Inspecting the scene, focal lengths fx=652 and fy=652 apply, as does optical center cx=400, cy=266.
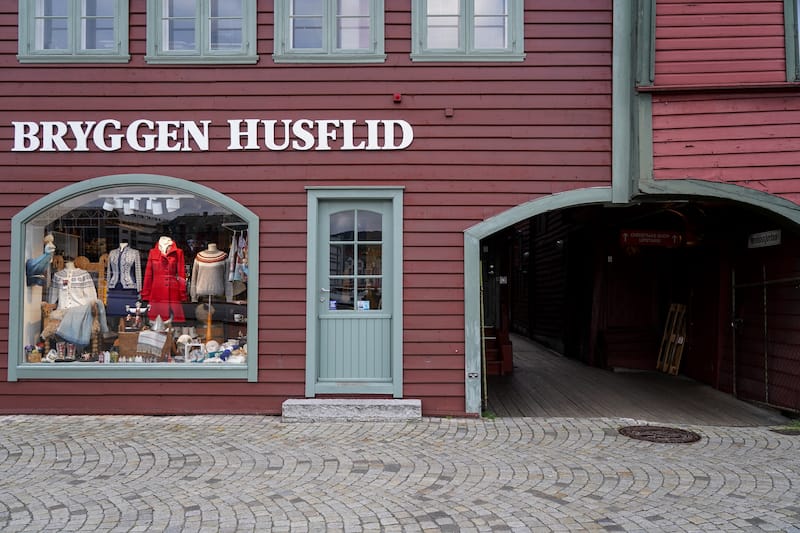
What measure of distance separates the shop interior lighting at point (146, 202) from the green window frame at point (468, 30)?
3.22 metres

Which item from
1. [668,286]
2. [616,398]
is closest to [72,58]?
[616,398]

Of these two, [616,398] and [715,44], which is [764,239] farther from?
[616,398]

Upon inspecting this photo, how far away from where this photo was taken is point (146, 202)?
7.54 metres

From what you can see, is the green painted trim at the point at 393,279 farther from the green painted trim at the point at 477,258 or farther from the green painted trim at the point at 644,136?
the green painted trim at the point at 644,136

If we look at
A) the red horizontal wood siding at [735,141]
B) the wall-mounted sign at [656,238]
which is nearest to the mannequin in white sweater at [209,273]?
the red horizontal wood siding at [735,141]

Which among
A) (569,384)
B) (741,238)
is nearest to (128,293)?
(569,384)

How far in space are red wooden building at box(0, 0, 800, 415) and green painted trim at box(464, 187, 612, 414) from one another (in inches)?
0.9

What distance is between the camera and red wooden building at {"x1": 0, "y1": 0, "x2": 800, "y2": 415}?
7348 mm

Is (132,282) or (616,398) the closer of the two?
(132,282)

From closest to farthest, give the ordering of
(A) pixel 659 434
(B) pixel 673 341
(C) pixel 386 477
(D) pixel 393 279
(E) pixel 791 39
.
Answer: (C) pixel 386 477, (A) pixel 659 434, (E) pixel 791 39, (D) pixel 393 279, (B) pixel 673 341

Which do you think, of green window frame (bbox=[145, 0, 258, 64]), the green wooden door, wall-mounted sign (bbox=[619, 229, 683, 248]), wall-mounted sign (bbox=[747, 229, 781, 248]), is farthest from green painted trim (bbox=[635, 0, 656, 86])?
green window frame (bbox=[145, 0, 258, 64])

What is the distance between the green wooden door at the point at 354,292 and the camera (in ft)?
24.3

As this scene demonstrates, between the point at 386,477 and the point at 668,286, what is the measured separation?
312 inches

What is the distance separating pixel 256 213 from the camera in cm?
743
